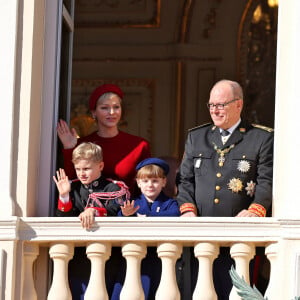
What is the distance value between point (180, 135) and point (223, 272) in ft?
17.2

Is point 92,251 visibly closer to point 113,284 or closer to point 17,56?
point 113,284

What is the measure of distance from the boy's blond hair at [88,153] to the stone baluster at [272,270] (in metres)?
1.32

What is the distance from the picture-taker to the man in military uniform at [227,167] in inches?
474

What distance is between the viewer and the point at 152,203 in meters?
12.1

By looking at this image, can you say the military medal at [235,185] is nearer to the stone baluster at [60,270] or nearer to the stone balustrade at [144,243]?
the stone balustrade at [144,243]

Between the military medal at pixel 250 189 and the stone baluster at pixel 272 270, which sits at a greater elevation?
the military medal at pixel 250 189

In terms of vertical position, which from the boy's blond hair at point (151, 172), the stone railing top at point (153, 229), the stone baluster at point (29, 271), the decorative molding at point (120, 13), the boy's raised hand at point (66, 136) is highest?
the decorative molding at point (120, 13)

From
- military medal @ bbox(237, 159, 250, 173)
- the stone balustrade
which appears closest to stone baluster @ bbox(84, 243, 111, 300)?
the stone balustrade

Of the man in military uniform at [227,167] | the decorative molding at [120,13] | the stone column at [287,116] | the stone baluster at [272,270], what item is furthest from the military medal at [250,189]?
the decorative molding at [120,13]

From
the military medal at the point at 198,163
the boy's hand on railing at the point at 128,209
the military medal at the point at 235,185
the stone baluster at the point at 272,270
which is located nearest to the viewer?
the stone baluster at the point at 272,270

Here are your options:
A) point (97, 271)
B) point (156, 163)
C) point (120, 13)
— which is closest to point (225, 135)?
point (156, 163)

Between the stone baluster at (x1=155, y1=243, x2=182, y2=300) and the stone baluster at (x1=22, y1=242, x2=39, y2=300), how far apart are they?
0.85 meters

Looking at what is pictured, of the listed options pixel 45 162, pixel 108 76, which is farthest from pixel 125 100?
pixel 45 162

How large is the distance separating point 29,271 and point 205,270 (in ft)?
3.94
